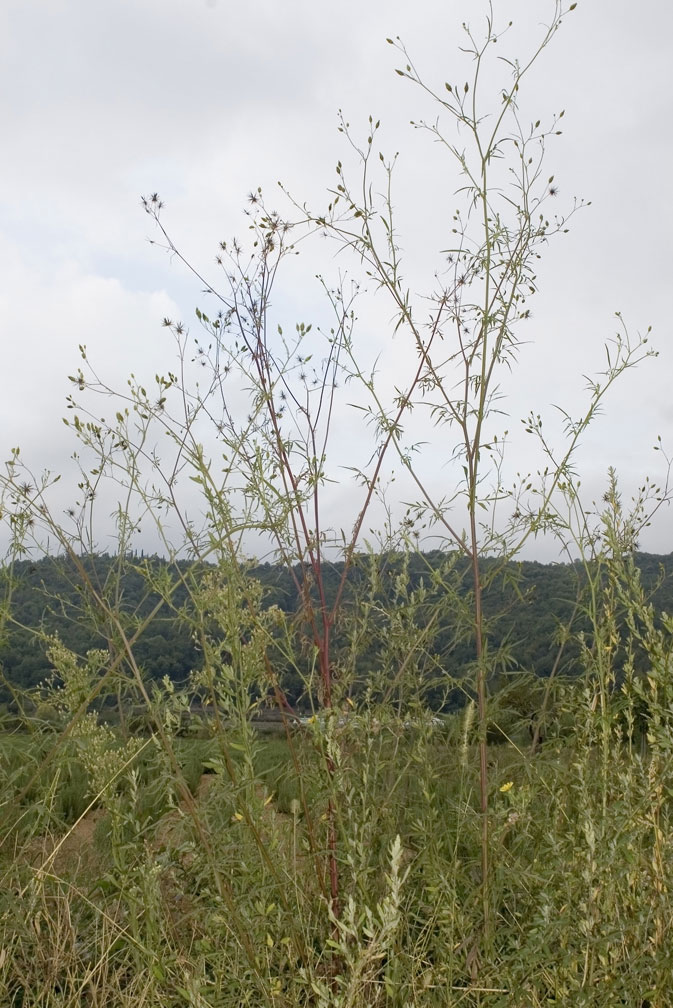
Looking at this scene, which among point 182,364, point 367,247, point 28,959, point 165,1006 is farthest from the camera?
point 182,364

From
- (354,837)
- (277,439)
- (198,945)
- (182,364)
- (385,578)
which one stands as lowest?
(198,945)

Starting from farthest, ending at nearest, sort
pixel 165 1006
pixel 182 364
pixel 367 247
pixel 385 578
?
pixel 385 578 → pixel 182 364 → pixel 367 247 → pixel 165 1006

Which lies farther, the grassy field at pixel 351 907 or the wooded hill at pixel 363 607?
the wooded hill at pixel 363 607

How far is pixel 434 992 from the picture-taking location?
2.53 meters

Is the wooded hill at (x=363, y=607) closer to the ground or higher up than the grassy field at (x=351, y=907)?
higher up

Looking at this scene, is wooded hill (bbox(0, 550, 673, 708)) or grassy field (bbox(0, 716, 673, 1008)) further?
wooded hill (bbox(0, 550, 673, 708))

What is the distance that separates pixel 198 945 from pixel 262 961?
0.66 feet

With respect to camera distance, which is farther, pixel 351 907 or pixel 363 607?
pixel 363 607

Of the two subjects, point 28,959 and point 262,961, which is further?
point 28,959

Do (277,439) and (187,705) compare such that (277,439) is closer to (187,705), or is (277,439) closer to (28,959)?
(187,705)

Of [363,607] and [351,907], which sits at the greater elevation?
[363,607]

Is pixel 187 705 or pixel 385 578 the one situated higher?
pixel 385 578

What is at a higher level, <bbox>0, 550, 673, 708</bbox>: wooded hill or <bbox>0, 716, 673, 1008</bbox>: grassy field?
<bbox>0, 550, 673, 708</bbox>: wooded hill

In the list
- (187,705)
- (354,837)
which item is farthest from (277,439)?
(354,837)
